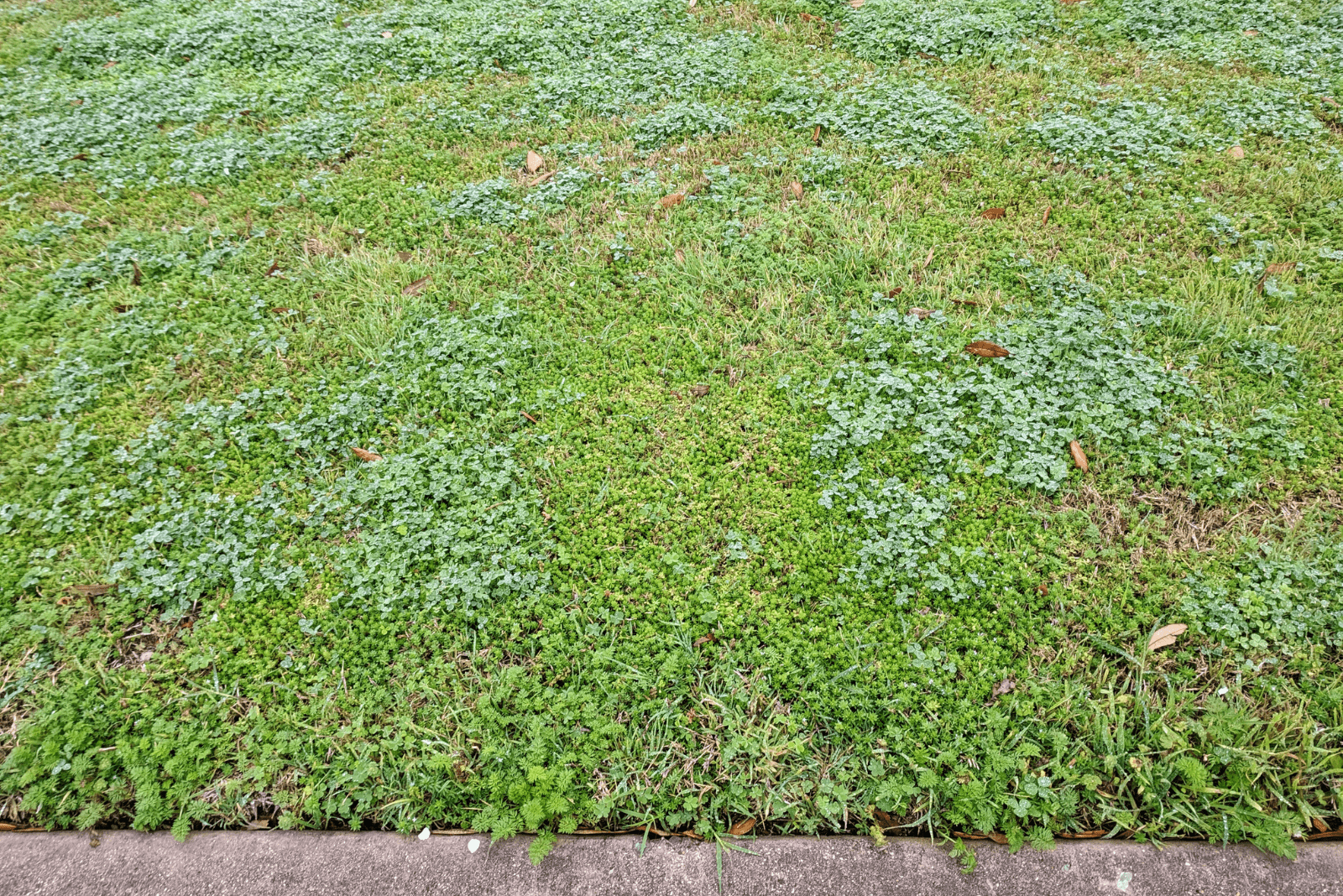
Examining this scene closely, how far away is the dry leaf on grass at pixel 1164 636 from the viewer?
2777mm

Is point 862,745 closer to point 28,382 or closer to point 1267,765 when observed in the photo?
point 1267,765

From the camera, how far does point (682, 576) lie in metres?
3.10

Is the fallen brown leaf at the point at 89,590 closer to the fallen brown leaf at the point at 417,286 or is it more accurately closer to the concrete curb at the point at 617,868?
the concrete curb at the point at 617,868

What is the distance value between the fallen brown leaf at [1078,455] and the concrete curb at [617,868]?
60.2 inches

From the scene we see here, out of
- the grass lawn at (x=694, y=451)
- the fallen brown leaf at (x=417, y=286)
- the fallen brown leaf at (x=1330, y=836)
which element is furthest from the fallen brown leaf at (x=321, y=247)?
the fallen brown leaf at (x=1330, y=836)

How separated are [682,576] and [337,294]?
274 centimetres

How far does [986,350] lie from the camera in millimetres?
3750

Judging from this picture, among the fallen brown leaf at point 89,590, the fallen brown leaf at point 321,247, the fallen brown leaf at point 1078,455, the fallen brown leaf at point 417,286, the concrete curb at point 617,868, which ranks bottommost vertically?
Result: the concrete curb at point 617,868

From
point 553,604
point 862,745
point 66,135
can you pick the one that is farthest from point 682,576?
point 66,135

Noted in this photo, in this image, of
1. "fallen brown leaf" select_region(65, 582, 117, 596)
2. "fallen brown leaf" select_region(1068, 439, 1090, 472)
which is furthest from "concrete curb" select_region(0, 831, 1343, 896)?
"fallen brown leaf" select_region(1068, 439, 1090, 472)

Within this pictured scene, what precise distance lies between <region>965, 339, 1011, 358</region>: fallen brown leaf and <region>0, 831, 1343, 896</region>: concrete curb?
222 centimetres

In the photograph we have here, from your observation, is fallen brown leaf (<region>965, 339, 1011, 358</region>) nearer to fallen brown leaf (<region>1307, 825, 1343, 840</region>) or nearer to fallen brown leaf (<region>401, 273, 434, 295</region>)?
fallen brown leaf (<region>1307, 825, 1343, 840</region>)

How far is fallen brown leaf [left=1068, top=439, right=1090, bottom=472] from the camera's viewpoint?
10.9 feet

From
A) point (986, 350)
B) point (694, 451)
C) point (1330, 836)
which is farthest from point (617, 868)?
point (986, 350)
